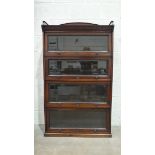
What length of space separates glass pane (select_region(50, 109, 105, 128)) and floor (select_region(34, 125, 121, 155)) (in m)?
0.21

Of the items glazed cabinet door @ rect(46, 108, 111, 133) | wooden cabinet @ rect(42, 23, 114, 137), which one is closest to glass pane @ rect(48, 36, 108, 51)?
wooden cabinet @ rect(42, 23, 114, 137)

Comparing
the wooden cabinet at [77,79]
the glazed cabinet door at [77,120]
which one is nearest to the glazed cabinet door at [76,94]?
the wooden cabinet at [77,79]

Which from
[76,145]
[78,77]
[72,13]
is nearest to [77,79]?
[78,77]

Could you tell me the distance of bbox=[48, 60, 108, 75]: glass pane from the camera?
3.38m

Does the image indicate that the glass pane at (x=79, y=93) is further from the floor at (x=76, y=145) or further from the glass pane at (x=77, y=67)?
the floor at (x=76, y=145)

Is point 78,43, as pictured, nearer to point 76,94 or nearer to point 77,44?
point 77,44

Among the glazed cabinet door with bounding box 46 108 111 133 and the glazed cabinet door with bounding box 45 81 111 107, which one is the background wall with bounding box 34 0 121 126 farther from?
the glazed cabinet door with bounding box 46 108 111 133

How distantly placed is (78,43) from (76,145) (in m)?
1.36

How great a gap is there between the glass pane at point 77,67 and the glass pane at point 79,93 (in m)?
0.20
